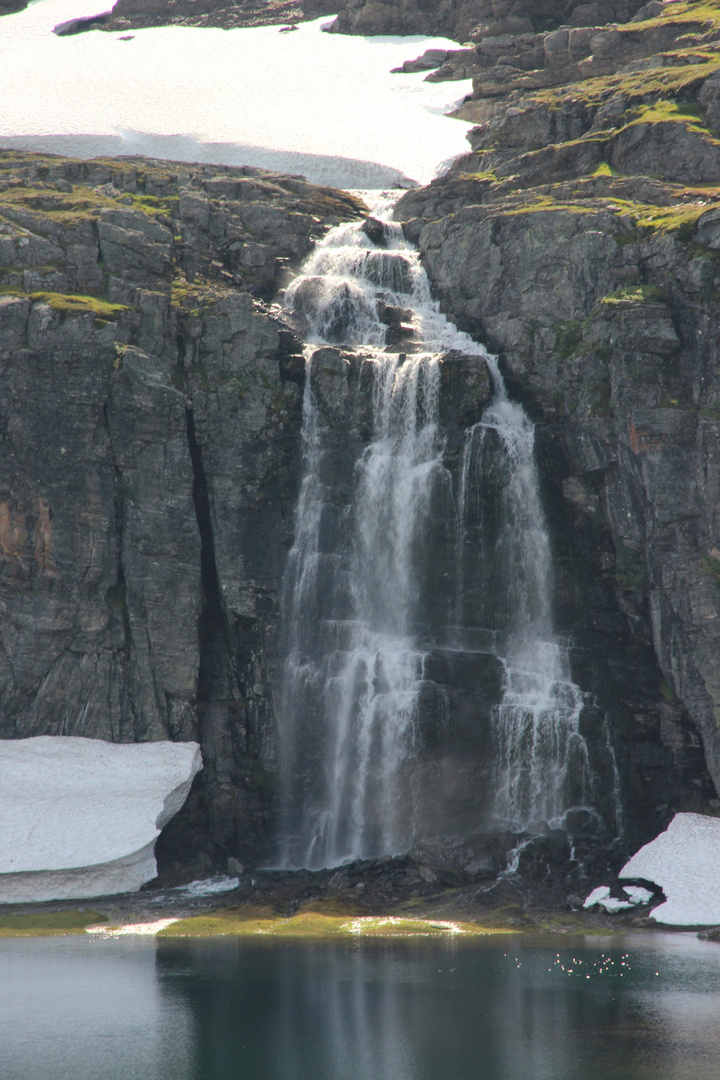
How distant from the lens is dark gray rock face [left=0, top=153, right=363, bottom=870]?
52625mm

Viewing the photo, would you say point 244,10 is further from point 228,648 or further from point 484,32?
point 228,648

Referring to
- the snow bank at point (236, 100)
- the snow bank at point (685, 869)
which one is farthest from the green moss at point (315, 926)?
the snow bank at point (236, 100)

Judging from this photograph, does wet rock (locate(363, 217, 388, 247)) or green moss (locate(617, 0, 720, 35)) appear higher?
green moss (locate(617, 0, 720, 35))

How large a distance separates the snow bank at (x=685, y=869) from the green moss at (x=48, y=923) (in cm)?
2535

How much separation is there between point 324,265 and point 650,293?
77.0ft

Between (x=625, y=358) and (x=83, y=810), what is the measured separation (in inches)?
1480

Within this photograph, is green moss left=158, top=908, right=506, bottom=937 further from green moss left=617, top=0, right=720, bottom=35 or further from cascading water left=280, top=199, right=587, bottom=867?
green moss left=617, top=0, right=720, bottom=35

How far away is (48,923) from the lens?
1743 inches

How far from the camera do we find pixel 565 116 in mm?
74000

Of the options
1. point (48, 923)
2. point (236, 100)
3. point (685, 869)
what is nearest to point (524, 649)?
point (685, 869)

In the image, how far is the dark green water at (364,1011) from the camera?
1031 inches

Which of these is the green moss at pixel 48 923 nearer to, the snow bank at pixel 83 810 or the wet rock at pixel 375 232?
the snow bank at pixel 83 810

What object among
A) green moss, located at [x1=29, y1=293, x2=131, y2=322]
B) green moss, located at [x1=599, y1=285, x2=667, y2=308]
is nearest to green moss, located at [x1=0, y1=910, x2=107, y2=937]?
green moss, located at [x1=29, y1=293, x2=131, y2=322]

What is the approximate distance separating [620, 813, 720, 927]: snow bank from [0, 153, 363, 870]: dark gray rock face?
786 inches
